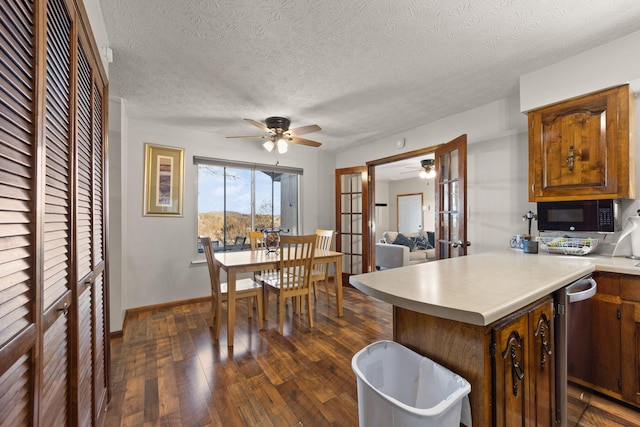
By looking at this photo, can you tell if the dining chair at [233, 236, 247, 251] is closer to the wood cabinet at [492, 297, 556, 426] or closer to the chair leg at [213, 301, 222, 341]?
the chair leg at [213, 301, 222, 341]

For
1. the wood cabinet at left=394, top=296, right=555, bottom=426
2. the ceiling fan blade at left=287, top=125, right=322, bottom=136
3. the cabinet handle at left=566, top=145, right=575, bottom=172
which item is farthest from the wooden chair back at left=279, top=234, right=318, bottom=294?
the cabinet handle at left=566, top=145, right=575, bottom=172

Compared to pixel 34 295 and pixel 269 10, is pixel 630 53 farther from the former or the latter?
pixel 34 295

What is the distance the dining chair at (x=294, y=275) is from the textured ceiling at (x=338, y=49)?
1.48 metres

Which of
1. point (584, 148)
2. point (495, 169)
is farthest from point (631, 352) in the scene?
point (495, 169)

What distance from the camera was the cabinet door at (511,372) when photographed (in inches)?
37.6

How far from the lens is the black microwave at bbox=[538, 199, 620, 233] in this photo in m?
2.00

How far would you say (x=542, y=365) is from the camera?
3.94 ft

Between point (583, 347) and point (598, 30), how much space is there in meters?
2.08

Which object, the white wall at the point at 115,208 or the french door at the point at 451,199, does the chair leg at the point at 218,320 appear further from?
the french door at the point at 451,199

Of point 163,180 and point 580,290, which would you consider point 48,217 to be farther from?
point 163,180

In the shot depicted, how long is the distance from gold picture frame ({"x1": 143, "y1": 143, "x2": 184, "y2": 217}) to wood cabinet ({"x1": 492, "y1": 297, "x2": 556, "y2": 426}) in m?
3.77

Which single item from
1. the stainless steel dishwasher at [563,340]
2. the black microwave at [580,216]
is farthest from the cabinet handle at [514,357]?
the black microwave at [580,216]

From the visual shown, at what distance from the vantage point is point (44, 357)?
2.74 ft

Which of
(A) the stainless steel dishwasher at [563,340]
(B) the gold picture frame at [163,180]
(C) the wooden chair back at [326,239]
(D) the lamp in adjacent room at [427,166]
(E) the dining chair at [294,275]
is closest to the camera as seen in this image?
(A) the stainless steel dishwasher at [563,340]
